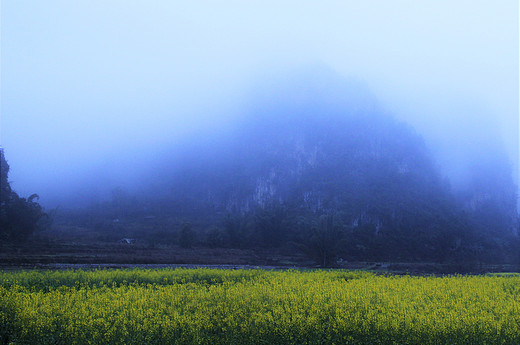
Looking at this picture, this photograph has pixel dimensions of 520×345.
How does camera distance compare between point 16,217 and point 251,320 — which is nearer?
point 251,320

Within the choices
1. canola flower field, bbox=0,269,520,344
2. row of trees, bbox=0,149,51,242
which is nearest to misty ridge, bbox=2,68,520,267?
row of trees, bbox=0,149,51,242

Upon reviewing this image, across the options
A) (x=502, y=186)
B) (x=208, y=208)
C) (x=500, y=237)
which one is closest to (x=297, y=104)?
(x=208, y=208)

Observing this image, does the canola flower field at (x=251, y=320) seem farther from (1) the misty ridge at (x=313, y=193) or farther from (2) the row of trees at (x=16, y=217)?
(2) the row of trees at (x=16, y=217)

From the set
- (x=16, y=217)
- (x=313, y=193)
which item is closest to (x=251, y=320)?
(x=16, y=217)

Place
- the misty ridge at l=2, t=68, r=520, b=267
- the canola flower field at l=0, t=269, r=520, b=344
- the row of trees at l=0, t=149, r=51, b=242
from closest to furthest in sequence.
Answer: the canola flower field at l=0, t=269, r=520, b=344
the row of trees at l=0, t=149, r=51, b=242
the misty ridge at l=2, t=68, r=520, b=267

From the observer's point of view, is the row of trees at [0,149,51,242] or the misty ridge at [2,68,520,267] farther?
the misty ridge at [2,68,520,267]

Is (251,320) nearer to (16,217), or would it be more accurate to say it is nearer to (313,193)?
(16,217)

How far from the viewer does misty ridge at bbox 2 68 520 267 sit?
83375 millimetres

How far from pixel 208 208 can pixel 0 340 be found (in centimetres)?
13206

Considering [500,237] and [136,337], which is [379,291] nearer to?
[136,337]

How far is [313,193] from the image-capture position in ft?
402

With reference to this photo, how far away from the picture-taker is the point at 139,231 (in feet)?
324

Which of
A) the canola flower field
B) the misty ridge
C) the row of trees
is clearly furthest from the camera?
the misty ridge

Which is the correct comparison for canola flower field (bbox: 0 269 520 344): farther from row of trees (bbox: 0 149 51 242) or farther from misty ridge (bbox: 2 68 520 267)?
row of trees (bbox: 0 149 51 242)
